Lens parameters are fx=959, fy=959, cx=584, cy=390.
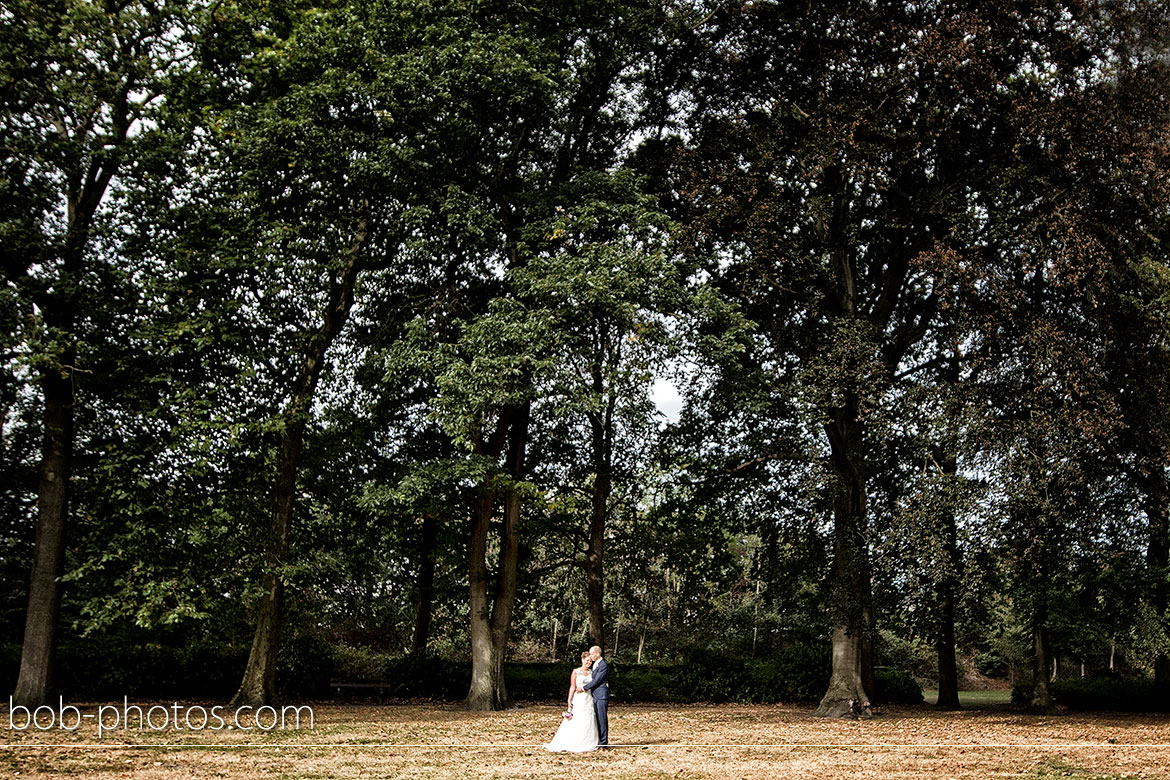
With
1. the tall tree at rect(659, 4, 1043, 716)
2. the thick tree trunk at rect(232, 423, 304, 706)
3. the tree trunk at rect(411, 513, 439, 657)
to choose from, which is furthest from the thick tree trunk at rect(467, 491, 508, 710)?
the tall tree at rect(659, 4, 1043, 716)

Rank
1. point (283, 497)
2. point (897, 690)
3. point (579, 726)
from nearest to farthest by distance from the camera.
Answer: point (579, 726), point (283, 497), point (897, 690)

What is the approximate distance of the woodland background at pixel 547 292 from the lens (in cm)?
1631

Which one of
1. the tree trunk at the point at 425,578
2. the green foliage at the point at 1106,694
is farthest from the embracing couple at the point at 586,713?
the green foliage at the point at 1106,694

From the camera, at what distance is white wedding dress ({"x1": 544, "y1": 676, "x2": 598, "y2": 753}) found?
40.9ft

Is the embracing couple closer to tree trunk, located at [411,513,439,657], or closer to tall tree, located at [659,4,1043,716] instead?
tall tree, located at [659,4,1043,716]

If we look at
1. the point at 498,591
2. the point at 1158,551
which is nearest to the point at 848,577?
the point at 498,591

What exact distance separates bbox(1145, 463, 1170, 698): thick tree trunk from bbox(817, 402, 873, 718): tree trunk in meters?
5.07

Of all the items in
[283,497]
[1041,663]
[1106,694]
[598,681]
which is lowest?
[1106,694]

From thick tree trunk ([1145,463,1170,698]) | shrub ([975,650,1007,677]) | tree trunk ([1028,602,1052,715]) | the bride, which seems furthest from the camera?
shrub ([975,650,1007,677])

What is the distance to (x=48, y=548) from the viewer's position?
1681 cm

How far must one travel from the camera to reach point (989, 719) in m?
19.7

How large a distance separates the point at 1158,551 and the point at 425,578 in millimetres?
17718

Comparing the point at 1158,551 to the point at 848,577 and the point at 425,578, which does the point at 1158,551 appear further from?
the point at 425,578

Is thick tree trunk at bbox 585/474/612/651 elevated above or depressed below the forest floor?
above
